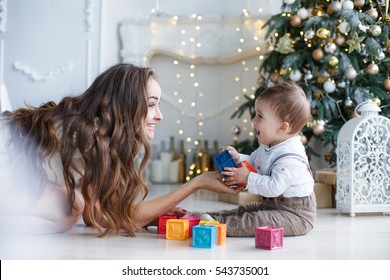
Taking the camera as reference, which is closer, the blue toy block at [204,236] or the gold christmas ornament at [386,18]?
the blue toy block at [204,236]

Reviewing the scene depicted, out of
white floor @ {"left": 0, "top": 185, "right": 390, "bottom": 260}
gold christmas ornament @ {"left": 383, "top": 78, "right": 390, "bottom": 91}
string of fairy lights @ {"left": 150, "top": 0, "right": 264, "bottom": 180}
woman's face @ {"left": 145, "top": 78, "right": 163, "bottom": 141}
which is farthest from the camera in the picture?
string of fairy lights @ {"left": 150, "top": 0, "right": 264, "bottom": 180}

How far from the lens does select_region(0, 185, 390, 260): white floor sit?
1.79 metres

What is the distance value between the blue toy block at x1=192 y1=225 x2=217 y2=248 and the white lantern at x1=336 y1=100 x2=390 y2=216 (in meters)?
1.13

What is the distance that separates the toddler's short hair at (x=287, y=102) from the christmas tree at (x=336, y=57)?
1478 mm

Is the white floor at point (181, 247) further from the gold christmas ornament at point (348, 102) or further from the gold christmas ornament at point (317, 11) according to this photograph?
the gold christmas ornament at point (317, 11)

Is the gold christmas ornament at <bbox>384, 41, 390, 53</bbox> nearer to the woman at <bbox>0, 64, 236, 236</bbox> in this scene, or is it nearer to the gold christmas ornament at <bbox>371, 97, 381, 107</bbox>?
the gold christmas ornament at <bbox>371, 97, 381, 107</bbox>

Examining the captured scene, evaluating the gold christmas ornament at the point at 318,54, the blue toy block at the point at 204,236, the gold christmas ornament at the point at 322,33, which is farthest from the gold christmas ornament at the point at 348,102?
the blue toy block at the point at 204,236

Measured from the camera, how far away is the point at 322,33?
3686 mm

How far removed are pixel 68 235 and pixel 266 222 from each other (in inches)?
27.4

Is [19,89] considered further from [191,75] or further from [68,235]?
[68,235]

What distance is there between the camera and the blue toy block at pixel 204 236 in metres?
1.93

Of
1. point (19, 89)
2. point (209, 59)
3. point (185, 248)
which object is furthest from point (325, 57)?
point (19, 89)

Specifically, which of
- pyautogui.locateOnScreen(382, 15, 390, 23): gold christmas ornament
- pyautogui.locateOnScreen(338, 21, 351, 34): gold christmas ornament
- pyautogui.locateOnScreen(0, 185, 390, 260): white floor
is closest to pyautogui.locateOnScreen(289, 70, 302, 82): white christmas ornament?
pyautogui.locateOnScreen(338, 21, 351, 34): gold christmas ornament

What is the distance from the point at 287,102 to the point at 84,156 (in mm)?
771
